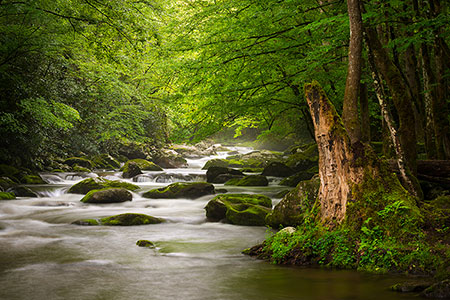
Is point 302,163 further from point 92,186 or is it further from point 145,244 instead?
point 145,244

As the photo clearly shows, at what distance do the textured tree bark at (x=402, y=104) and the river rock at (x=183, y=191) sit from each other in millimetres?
9527

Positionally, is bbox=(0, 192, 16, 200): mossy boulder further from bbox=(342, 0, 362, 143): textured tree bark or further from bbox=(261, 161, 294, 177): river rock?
bbox=(342, 0, 362, 143): textured tree bark

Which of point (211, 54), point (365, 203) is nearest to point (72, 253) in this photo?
point (365, 203)

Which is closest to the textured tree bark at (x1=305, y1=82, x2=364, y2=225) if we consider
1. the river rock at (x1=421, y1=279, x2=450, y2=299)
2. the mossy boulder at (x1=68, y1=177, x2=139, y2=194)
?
the river rock at (x1=421, y1=279, x2=450, y2=299)

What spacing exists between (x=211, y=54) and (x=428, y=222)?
7542 mm

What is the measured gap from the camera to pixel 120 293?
502 centimetres

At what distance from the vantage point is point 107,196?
48.2 ft

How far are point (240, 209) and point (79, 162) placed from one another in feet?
58.6

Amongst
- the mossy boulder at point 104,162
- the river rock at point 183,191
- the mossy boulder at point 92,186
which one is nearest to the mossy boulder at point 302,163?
the river rock at point 183,191

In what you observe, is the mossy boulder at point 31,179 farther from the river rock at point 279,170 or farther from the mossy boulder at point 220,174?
the river rock at point 279,170

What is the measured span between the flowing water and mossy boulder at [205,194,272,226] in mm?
339

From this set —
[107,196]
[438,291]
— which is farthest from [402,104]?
[107,196]

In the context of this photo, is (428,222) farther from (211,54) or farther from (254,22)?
(211,54)

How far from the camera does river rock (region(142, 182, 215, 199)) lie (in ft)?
51.0
